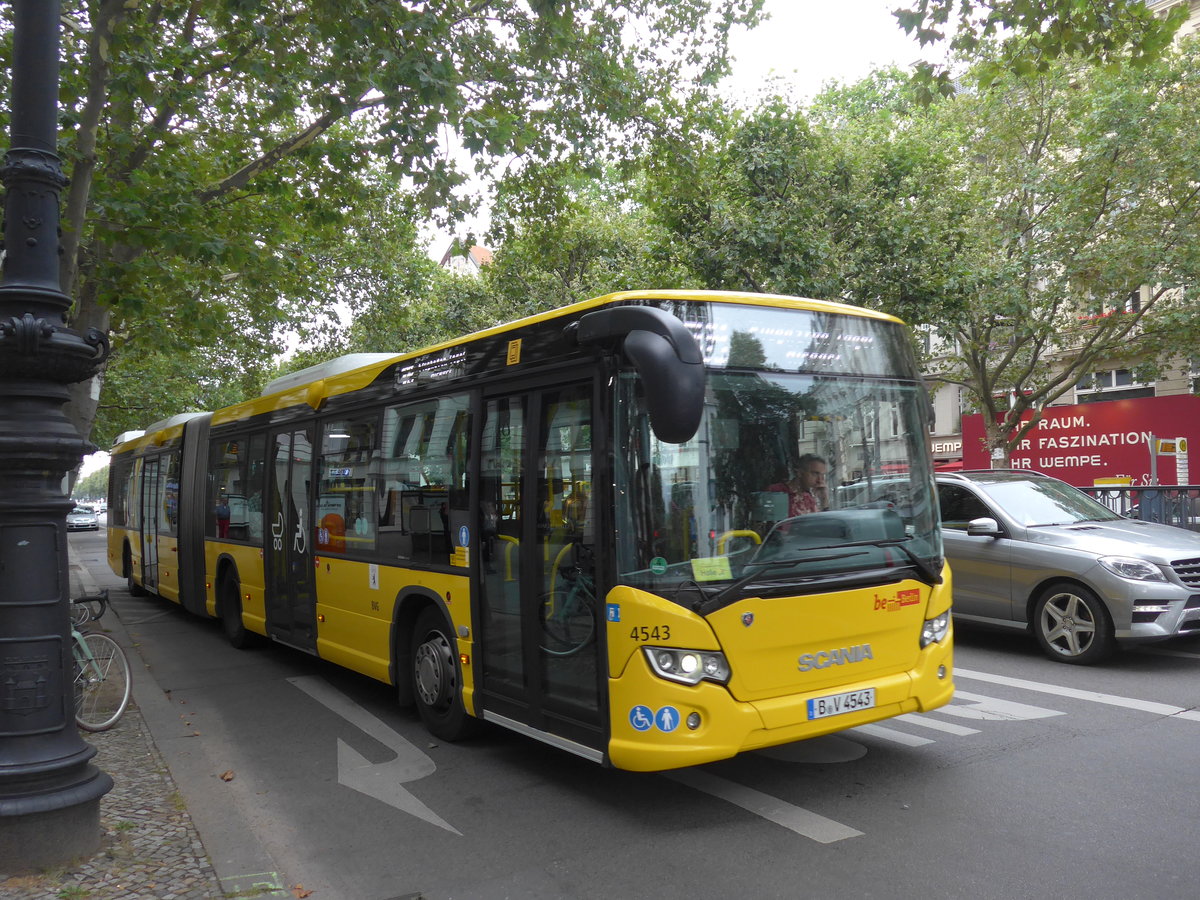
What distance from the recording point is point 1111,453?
22312 mm

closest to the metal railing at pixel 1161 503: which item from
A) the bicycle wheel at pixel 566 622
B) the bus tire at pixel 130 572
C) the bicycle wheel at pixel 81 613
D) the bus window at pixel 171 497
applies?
the bicycle wheel at pixel 566 622

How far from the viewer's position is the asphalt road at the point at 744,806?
13.8 ft

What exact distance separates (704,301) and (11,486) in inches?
134

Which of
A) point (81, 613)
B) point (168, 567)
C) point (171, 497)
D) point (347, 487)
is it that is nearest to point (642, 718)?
point (347, 487)

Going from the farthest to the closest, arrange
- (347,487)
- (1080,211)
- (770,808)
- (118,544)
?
(1080,211), (118,544), (347,487), (770,808)

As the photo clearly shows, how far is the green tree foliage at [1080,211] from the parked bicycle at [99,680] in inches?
518

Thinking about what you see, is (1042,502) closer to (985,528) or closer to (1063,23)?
(985,528)

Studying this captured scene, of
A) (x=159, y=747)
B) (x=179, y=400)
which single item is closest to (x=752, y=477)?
(x=159, y=747)

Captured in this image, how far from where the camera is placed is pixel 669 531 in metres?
4.77

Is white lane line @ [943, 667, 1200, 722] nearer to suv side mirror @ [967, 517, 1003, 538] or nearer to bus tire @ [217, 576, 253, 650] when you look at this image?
suv side mirror @ [967, 517, 1003, 538]

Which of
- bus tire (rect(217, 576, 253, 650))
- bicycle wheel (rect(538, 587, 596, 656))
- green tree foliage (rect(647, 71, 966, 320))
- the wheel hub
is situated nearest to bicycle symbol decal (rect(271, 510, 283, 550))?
bus tire (rect(217, 576, 253, 650))

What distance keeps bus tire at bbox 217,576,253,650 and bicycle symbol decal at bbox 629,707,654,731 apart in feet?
23.5

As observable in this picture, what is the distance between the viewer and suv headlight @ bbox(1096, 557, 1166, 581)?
26.7 ft

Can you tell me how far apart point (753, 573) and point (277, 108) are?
774 centimetres
